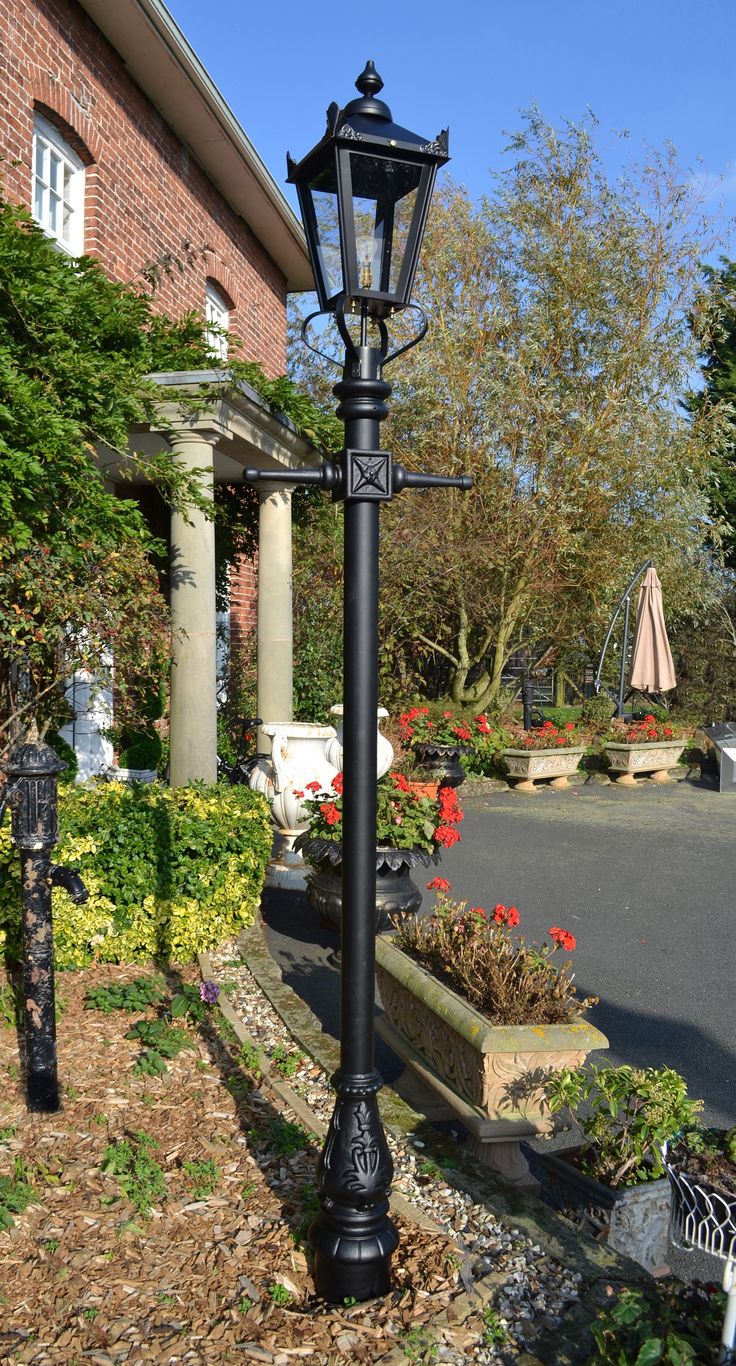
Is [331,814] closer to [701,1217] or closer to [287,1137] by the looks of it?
[287,1137]

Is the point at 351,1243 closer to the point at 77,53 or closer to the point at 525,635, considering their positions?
the point at 77,53

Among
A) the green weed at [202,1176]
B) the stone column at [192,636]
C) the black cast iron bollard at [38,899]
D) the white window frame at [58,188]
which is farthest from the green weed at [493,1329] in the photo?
the white window frame at [58,188]

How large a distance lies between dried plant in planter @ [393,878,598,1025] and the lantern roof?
109 inches

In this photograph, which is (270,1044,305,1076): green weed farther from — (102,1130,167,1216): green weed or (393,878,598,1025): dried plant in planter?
(102,1130,167,1216): green weed

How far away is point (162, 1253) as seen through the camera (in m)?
2.84

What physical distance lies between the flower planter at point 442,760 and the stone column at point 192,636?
218 inches

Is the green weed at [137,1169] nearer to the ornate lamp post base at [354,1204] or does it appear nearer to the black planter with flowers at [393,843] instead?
the ornate lamp post base at [354,1204]

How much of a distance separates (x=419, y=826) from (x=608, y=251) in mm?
12151

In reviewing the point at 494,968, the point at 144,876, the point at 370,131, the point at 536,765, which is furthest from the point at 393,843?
the point at 536,765

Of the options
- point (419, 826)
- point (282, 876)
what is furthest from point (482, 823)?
point (419, 826)

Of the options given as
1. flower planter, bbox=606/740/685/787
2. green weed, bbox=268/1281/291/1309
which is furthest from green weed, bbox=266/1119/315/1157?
flower planter, bbox=606/740/685/787

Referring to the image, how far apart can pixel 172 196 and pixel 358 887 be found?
9.36 metres

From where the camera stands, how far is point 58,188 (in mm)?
8180

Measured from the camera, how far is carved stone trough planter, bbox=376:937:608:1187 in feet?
11.0
